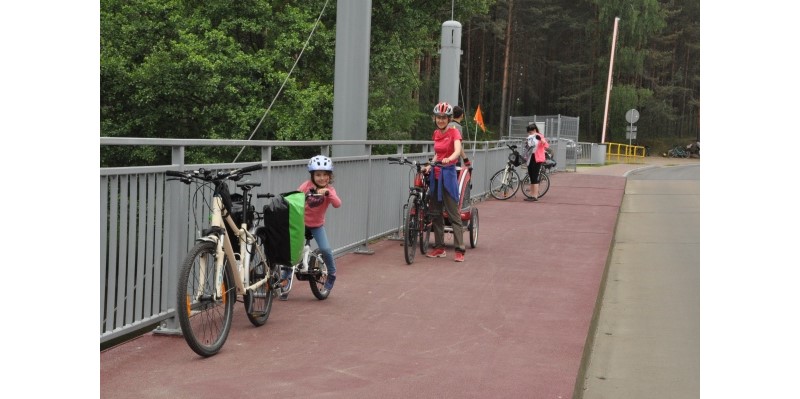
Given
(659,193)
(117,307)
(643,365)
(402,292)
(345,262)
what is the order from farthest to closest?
(659,193) < (345,262) < (402,292) < (643,365) < (117,307)

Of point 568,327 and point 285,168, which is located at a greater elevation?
point 285,168

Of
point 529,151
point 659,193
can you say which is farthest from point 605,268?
point 659,193

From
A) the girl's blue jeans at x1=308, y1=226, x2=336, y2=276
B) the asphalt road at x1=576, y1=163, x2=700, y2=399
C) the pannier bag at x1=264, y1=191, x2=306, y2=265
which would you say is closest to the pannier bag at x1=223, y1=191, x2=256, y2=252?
the pannier bag at x1=264, y1=191, x2=306, y2=265

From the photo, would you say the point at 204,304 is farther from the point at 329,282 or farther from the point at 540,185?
the point at 540,185

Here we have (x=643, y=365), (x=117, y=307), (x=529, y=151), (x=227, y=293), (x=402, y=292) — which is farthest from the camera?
(x=529, y=151)

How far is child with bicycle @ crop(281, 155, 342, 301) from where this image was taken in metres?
7.70

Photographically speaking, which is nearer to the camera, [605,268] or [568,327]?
[568,327]

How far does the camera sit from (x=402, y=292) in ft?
27.8

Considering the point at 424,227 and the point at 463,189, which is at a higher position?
the point at 463,189

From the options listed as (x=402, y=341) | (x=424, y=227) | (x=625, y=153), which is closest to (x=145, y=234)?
(x=402, y=341)

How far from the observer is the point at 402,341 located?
649 cm

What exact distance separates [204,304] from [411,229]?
450cm

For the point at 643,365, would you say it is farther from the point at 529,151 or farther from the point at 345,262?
the point at 529,151

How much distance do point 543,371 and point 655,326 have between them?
8.85 ft
